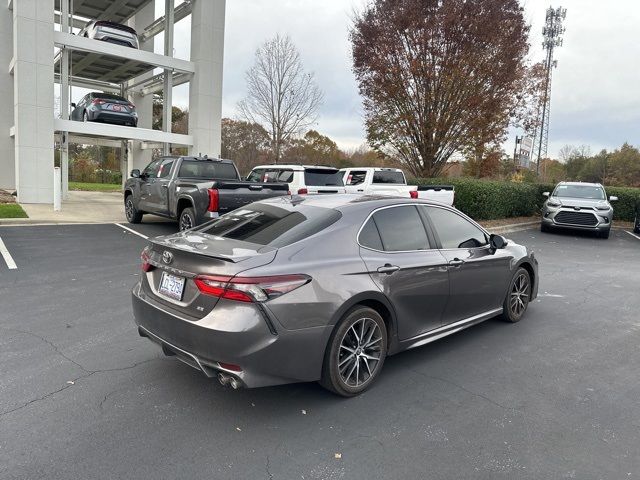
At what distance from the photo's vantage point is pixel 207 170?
11.2 metres

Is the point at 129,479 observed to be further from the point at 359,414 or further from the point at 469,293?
the point at 469,293

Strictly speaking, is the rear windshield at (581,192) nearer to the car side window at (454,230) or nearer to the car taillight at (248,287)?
the car side window at (454,230)

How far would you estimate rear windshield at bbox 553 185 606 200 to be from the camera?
15734 millimetres

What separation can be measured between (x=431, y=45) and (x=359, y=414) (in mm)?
16803

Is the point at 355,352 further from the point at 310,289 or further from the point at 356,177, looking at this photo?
the point at 356,177

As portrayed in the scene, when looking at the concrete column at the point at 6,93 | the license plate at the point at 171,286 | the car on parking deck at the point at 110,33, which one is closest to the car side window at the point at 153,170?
the car on parking deck at the point at 110,33

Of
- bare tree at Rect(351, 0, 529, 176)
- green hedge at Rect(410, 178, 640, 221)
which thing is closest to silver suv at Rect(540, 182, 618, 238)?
green hedge at Rect(410, 178, 640, 221)

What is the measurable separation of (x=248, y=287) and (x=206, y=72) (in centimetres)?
1680

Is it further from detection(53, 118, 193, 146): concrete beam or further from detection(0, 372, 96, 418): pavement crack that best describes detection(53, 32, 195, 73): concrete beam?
detection(0, 372, 96, 418): pavement crack

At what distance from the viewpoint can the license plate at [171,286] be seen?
3.37 meters

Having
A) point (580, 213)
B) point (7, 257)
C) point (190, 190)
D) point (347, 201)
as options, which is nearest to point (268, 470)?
point (347, 201)

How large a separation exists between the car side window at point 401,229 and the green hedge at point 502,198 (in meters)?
12.1

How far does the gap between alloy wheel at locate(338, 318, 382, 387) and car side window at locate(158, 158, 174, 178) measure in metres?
8.46

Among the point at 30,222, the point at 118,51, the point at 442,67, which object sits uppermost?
the point at 442,67
